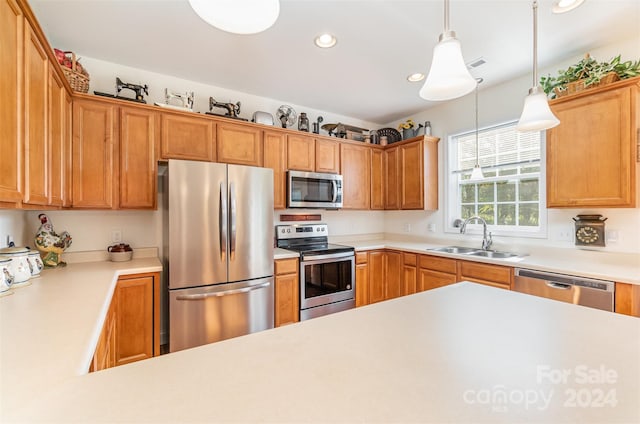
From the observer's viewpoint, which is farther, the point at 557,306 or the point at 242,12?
the point at 557,306

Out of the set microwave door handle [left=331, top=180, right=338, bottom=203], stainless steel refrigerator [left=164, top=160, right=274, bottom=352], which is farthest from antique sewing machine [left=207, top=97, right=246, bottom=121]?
microwave door handle [left=331, top=180, right=338, bottom=203]

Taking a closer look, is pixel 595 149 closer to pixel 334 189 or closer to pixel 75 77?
pixel 334 189

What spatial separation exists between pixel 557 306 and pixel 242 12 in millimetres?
1608

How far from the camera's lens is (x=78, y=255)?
96.5 inches

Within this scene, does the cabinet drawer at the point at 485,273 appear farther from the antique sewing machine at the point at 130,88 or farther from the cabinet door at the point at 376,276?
the antique sewing machine at the point at 130,88

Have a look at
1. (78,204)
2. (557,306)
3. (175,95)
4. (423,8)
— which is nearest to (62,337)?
(78,204)

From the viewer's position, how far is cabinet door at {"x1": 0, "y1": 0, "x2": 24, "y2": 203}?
1141 mm

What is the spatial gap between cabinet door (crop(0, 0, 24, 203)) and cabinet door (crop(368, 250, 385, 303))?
3.06 meters

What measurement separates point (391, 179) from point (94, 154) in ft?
10.8

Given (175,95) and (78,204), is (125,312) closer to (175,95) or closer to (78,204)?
(78,204)

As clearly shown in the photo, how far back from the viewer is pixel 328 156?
356 cm

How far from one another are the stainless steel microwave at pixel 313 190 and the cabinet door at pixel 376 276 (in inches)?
30.6

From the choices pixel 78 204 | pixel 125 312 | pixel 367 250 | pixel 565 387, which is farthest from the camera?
pixel 367 250

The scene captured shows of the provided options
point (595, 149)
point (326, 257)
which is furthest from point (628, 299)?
point (326, 257)
